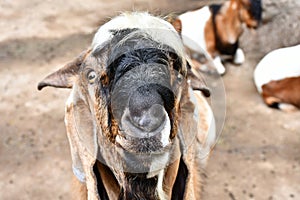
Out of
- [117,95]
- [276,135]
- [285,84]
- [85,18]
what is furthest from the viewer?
[85,18]

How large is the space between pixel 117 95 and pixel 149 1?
4.44 meters

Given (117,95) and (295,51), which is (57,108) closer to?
(295,51)

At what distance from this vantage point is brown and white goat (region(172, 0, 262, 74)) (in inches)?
200

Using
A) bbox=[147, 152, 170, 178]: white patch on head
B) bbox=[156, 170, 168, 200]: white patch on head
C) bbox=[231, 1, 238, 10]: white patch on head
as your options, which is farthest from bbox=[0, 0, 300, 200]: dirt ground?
bbox=[147, 152, 170, 178]: white patch on head

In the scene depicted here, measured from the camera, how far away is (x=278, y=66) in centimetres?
466

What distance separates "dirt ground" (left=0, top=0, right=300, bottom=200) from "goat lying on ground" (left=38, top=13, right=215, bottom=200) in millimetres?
1761

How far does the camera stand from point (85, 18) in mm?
5734

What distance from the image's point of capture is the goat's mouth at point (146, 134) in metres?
1.54

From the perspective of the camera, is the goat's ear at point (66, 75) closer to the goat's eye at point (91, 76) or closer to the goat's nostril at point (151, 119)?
the goat's eye at point (91, 76)

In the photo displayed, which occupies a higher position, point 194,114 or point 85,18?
point 194,114

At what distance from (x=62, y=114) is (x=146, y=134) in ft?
9.83

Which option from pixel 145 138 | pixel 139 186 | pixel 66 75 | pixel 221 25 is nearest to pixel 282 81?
pixel 221 25

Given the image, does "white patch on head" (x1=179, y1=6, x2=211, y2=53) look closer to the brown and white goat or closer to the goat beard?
the brown and white goat

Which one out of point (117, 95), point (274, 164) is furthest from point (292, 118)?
point (117, 95)
